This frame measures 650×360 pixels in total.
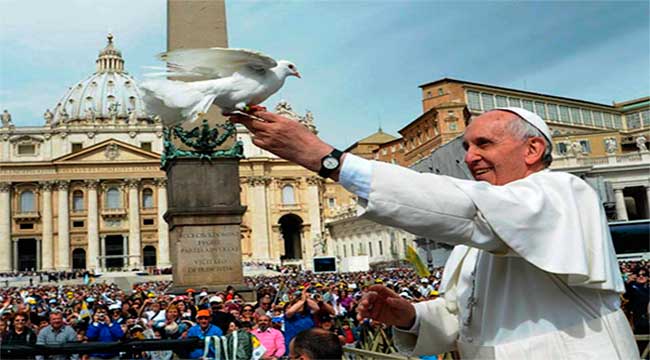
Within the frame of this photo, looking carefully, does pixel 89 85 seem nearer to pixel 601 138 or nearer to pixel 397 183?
pixel 601 138

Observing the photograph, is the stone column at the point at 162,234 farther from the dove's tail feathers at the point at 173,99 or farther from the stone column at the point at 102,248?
the dove's tail feathers at the point at 173,99

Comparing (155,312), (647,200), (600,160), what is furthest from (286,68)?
(647,200)

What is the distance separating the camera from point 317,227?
79.3 meters

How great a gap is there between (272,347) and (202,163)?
4.90 m

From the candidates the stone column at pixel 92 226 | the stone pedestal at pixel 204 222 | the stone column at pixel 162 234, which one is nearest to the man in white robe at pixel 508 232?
the stone pedestal at pixel 204 222

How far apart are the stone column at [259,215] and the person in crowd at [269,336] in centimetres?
6823

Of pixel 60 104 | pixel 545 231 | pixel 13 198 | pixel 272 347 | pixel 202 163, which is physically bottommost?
pixel 272 347

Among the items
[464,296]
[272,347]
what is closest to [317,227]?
[272,347]

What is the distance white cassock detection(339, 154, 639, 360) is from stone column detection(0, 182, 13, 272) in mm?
78582

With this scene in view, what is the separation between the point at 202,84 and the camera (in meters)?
1.96

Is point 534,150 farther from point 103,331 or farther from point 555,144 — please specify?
point 555,144

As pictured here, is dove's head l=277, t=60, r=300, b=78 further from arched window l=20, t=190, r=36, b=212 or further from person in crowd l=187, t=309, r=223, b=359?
arched window l=20, t=190, r=36, b=212

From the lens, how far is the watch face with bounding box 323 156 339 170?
4.98 ft

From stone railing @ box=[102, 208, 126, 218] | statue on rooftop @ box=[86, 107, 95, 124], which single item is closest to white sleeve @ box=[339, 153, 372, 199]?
stone railing @ box=[102, 208, 126, 218]
